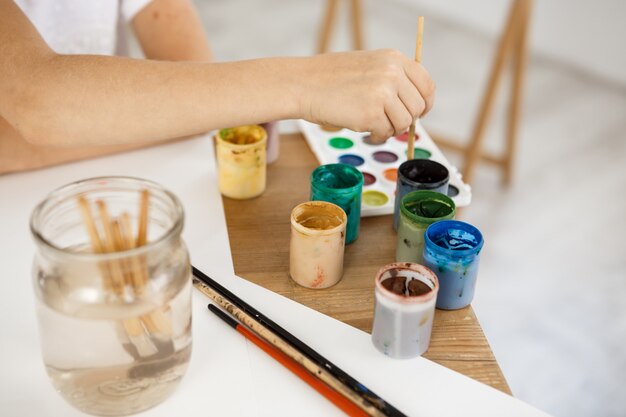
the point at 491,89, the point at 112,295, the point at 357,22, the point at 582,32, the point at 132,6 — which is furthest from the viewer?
the point at 582,32

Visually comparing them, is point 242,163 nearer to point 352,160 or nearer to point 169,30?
point 352,160

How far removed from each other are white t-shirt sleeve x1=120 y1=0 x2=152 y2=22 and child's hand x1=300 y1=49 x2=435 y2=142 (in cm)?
45

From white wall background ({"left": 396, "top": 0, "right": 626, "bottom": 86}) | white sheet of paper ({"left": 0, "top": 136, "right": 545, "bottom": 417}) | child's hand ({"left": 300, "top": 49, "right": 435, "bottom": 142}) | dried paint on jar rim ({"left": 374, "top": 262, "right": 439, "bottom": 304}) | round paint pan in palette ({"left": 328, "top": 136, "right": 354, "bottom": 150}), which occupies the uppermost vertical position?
child's hand ({"left": 300, "top": 49, "right": 435, "bottom": 142})

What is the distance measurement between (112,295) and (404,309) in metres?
0.28

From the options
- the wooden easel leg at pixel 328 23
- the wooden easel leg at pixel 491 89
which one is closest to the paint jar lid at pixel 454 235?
the wooden easel leg at pixel 491 89

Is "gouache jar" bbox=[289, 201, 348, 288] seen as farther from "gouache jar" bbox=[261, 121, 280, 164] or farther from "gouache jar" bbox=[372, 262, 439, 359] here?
"gouache jar" bbox=[261, 121, 280, 164]

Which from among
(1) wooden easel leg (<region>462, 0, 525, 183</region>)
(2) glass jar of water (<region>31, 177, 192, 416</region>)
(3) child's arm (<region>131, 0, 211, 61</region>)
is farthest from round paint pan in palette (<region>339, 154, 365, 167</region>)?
(1) wooden easel leg (<region>462, 0, 525, 183</region>)

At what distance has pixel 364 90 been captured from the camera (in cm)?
84

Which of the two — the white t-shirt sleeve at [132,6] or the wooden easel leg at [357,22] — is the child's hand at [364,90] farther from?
the wooden easel leg at [357,22]

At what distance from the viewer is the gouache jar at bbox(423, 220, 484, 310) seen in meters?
0.77

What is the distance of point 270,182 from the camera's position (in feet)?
3.43

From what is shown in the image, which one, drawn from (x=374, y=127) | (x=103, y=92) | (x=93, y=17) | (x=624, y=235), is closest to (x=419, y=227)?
(x=374, y=127)

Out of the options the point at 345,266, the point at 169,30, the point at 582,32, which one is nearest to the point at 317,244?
the point at 345,266

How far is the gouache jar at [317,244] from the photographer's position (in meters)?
0.80
